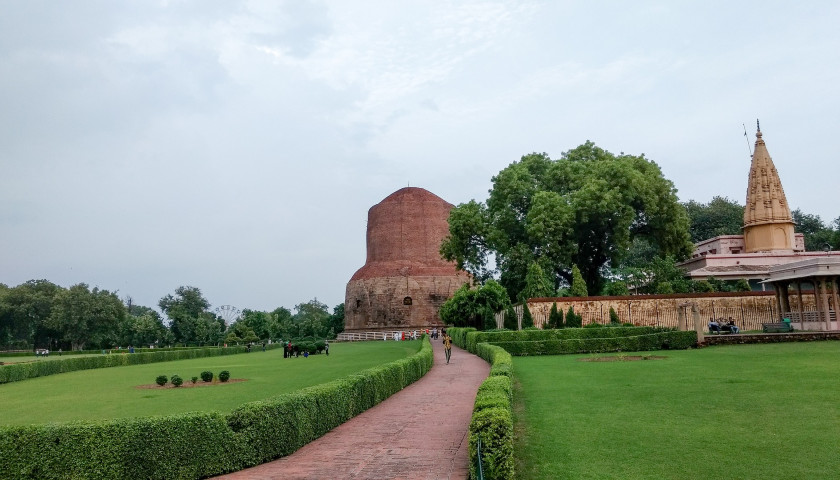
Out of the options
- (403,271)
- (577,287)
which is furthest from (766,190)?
(403,271)

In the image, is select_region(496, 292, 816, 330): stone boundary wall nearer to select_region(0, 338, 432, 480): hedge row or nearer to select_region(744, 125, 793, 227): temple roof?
select_region(744, 125, 793, 227): temple roof

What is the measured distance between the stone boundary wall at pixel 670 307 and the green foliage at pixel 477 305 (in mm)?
3454

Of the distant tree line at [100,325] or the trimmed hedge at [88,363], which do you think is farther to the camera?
the distant tree line at [100,325]

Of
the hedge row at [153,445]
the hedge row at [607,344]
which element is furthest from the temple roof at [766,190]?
the hedge row at [153,445]

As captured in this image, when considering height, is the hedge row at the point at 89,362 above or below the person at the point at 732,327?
below

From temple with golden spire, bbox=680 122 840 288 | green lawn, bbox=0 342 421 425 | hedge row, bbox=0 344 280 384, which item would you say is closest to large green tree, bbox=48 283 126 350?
hedge row, bbox=0 344 280 384

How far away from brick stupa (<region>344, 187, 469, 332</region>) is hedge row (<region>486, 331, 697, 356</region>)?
26.2 metres

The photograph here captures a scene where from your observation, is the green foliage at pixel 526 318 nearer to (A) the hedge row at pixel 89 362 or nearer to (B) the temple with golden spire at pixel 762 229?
(B) the temple with golden spire at pixel 762 229

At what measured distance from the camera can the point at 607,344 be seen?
63.5 ft

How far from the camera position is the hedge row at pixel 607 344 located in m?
19.0

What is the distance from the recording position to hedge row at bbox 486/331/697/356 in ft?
62.3

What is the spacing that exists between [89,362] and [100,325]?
91.0 ft

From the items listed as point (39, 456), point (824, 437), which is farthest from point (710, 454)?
point (39, 456)

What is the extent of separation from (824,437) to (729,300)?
818 inches
